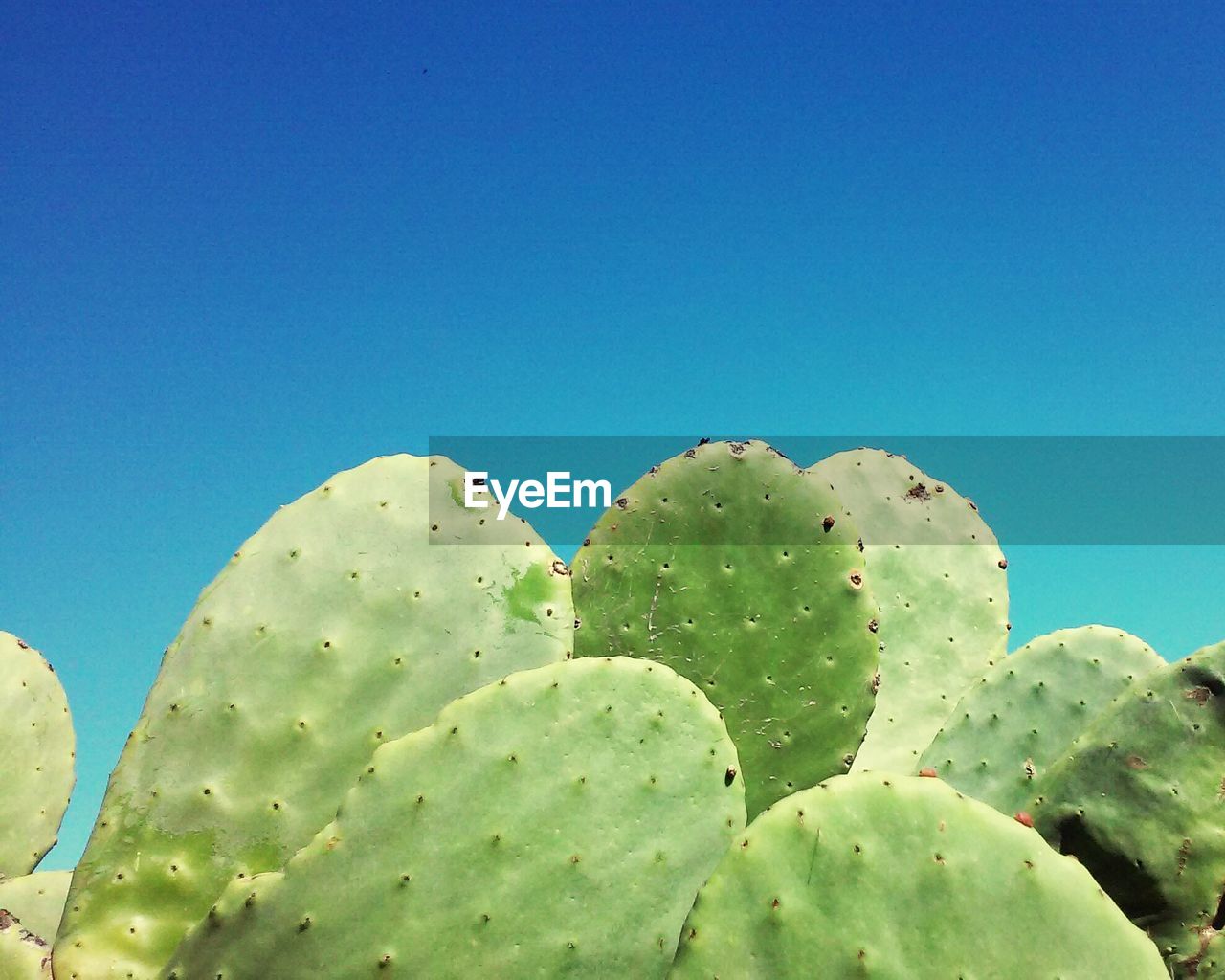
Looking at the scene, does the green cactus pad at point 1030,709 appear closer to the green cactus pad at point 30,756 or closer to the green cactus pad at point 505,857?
the green cactus pad at point 505,857

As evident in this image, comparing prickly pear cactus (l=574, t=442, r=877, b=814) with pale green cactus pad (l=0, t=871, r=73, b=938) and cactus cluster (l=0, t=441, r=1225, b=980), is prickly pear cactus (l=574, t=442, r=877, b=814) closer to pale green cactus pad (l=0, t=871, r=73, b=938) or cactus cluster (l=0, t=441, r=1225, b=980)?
cactus cluster (l=0, t=441, r=1225, b=980)

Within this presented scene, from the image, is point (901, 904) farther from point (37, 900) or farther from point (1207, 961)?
point (37, 900)

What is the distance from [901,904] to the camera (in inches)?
55.9

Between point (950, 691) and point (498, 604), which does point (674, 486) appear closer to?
point (498, 604)

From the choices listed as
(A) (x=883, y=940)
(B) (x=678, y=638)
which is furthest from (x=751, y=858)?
(B) (x=678, y=638)

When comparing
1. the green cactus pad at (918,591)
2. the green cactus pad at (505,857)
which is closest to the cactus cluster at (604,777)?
the green cactus pad at (505,857)

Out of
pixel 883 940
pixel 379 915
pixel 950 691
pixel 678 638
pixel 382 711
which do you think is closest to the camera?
pixel 883 940

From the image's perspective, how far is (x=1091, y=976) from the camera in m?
1.40

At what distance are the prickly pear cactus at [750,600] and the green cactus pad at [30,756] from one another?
151cm

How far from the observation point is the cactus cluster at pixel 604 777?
1.45 metres

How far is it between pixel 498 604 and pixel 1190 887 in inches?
54.4

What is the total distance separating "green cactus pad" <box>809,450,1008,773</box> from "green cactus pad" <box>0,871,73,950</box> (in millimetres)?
1946

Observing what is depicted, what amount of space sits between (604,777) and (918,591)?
180 centimetres

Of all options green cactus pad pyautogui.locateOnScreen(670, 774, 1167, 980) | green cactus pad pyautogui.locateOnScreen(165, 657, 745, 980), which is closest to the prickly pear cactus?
green cactus pad pyautogui.locateOnScreen(165, 657, 745, 980)
